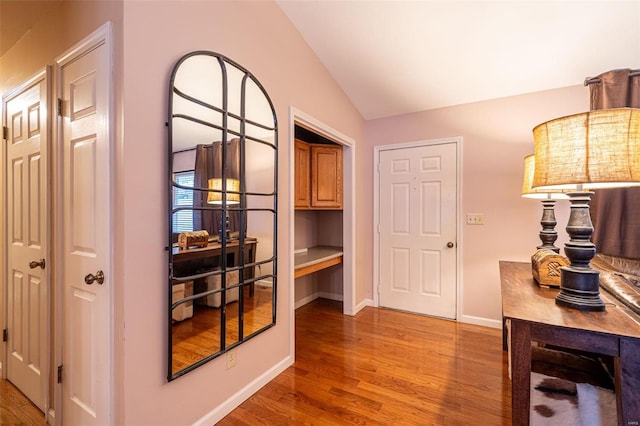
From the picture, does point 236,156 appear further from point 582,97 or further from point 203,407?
point 582,97

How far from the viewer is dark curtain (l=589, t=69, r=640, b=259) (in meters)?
2.09

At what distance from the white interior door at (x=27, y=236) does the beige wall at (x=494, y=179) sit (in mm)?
3329

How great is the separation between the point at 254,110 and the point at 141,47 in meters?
0.73

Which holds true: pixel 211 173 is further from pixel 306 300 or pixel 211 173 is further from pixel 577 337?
pixel 306 300

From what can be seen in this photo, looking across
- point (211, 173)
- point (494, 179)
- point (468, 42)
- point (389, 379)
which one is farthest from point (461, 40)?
point (389, 379)

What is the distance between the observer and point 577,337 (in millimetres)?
1059

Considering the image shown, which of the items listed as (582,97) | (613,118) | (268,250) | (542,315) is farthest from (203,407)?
(582,97)

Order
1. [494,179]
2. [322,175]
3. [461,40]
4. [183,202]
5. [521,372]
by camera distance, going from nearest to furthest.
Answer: [521,372] < [183,202] < [461,40] < [494,179] < [322,175]

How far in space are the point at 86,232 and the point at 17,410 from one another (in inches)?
53.9

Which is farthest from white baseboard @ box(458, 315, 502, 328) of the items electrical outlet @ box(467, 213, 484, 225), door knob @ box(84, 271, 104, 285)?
door knob @ box(84, 271, 104, 285)

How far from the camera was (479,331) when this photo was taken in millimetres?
2885

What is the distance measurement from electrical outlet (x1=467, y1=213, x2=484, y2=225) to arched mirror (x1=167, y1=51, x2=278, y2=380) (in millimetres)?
2143

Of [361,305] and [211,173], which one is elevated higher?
[211,173]

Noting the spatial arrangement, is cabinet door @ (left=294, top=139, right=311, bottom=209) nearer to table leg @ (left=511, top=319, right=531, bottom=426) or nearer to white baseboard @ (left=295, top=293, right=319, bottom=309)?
white baseboard @ (left=295, top=293, right=319, bottom=309)
